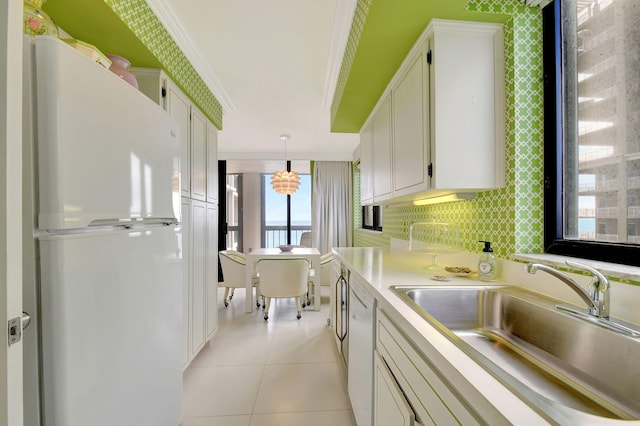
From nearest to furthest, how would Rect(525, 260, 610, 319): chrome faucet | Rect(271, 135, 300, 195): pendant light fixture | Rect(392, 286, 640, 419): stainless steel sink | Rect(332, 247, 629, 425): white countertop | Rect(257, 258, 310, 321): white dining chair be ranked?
Rect(332, 247, 629, 425): white countertop
Rect(392, 286, 640, 419): stainless steel sink
Rect(525, 260, 610, 319): chrome faucet
Rect(257, 258, 310, 321): white dining chair
Rect(271, 135, 300, 195): pendant light fixture

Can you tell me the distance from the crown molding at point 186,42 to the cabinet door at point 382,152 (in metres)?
1.46

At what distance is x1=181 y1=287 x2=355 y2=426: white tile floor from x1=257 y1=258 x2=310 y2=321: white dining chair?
1.14 feet

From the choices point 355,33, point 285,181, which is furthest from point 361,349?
point 285,181

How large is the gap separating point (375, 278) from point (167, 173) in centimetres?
108

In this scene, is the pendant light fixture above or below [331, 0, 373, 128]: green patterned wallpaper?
below

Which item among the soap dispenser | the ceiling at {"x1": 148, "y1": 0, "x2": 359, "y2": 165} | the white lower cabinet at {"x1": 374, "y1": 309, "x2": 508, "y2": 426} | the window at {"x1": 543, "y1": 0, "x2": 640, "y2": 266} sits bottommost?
the white lower cabinet at {"x1": 374, "y1": 309, "x2": 508, "y2": 426}

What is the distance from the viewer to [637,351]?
728mm

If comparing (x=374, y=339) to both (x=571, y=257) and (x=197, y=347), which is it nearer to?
(x=571, y=257)

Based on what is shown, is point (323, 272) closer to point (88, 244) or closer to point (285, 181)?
point (285, 181)

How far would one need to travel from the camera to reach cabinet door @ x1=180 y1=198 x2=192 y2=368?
2.12 meters

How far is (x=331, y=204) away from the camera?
5.95m

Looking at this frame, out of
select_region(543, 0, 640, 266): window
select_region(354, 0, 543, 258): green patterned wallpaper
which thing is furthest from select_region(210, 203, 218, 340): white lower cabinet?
select_region(543, 0, 640, 266): window

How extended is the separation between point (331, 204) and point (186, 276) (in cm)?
403

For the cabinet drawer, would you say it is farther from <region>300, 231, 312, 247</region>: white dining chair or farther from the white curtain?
<region>300, 231, 312, 247</region>: white dining chair
